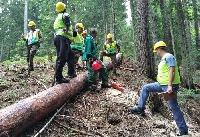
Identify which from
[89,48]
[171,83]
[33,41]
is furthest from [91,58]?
[33,41]

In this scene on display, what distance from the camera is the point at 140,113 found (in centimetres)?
671

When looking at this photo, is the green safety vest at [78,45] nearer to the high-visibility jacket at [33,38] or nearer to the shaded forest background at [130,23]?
the high-visibility jacket at [33,38]

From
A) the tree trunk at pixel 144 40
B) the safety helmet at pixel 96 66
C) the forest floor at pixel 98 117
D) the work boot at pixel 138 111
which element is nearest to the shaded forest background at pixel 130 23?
the tree trunk at pixel 144 40

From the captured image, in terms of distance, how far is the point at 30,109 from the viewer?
5.20 metres

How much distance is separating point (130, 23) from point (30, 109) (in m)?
31.0

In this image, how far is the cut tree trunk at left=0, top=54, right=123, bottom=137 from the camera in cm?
460

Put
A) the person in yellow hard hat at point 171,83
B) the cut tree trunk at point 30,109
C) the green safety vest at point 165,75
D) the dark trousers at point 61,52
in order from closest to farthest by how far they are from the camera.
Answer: the cut tree trunk at point 30,109
the person in yellow hard hat at point 171,83
the green safety vest at point 165,75
the dark trousers at point 61,52

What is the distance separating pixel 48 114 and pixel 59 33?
2.43 m

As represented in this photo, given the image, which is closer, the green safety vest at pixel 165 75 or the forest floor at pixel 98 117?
the forest floor at pixel 98 117

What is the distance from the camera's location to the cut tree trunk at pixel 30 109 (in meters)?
4.60

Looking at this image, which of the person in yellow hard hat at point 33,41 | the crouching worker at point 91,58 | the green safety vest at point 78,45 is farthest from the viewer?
the person in yellow hard hat at point 33,41

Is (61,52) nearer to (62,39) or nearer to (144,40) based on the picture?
(62,39)

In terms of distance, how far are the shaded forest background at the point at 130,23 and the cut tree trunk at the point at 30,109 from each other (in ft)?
15.1

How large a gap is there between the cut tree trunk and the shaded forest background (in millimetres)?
4602
